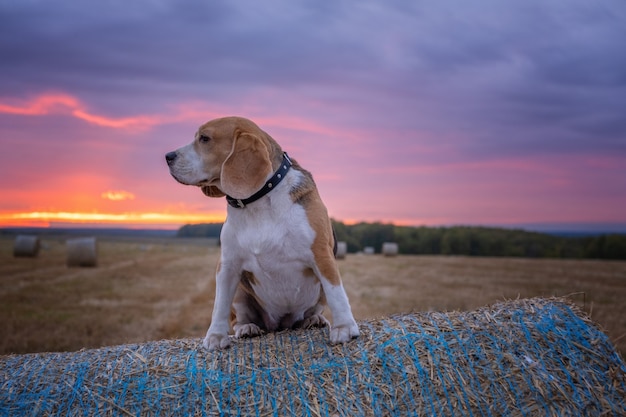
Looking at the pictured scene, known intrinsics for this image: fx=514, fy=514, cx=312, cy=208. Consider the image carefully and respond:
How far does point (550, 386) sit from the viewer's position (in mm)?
3652

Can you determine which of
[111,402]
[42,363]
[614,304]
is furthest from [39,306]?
[614,304]

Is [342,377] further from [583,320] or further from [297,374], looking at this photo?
[583,320]

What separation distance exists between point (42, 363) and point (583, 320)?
174 inches

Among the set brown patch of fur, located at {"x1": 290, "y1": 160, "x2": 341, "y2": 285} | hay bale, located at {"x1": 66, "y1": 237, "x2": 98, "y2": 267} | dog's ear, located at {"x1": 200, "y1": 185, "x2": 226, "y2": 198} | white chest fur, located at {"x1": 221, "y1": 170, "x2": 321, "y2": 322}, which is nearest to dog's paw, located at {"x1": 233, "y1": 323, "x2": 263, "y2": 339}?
white chest fur, located at {"x1": 221, "y1": 170, "x2": 321, "y2": 322}

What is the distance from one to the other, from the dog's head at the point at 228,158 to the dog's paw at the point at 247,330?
129 centimetres

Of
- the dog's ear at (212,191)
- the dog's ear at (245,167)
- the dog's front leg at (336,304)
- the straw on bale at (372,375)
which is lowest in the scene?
the straw on bale at (372,375)

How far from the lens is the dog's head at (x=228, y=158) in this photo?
385cm

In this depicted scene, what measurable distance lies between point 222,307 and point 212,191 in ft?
3.18

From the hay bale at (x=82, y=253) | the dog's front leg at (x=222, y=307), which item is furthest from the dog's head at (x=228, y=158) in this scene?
the hay bale at (x=82, y=253)

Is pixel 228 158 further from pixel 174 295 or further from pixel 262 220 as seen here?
pixel 174 295

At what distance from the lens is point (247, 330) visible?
179 inches

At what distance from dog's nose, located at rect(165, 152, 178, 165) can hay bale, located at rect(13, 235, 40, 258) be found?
2664 centimetres

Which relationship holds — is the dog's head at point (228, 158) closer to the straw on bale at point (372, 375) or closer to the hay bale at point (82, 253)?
the straw on bale at point (372, 375)

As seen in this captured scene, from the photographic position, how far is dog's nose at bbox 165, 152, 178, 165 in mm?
4066
